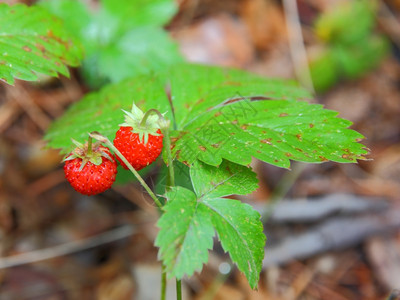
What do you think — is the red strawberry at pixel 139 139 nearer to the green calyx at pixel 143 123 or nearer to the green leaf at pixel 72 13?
the green calyx at pixel 143 123

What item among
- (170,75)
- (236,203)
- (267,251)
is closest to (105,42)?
(170,75)

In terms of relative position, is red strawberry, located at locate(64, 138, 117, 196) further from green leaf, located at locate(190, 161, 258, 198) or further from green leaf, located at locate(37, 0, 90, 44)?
green leaf, located at locate(37, 0, 90, 44)

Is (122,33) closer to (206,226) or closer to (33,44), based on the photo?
(33,44)

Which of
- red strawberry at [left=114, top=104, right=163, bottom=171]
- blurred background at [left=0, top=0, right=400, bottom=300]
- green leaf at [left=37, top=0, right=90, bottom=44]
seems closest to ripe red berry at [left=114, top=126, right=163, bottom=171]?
red strawberry at [left=114, top=104, right=163, bottom=171]

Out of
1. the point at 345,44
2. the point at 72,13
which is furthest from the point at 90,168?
the point at 345,44

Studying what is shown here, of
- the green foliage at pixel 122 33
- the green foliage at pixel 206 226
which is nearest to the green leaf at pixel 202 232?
the green foliage at pixel 206 226

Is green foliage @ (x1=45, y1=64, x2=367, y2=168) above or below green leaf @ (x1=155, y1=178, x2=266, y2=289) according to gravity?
above

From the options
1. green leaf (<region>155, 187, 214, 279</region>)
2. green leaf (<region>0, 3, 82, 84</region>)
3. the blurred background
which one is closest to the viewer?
green leaf (<region>155, 187, 214, 279</region>)
